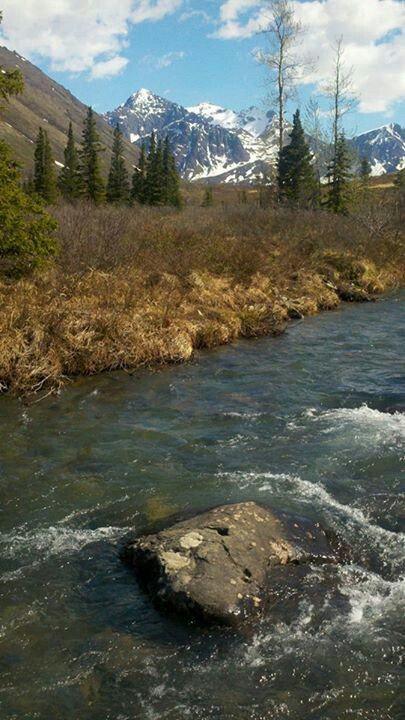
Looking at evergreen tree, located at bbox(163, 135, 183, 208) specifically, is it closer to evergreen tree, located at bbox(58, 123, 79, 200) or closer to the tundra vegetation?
evergreen tree, located at bbox(58, 123, 79, 200)

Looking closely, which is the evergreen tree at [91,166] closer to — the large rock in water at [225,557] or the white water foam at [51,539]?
the white water foam at [51,539]

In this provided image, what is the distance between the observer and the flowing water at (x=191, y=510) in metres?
3.90

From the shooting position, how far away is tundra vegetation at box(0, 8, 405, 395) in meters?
11.5

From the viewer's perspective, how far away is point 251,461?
7.54 m

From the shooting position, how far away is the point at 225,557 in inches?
195

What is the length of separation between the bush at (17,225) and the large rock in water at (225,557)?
28.1ft

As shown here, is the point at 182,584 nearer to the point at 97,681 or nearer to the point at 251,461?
the point at 97,681

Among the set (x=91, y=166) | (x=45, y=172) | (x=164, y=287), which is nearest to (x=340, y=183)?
(x=91, y=166)

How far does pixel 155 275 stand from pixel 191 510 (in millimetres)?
10658

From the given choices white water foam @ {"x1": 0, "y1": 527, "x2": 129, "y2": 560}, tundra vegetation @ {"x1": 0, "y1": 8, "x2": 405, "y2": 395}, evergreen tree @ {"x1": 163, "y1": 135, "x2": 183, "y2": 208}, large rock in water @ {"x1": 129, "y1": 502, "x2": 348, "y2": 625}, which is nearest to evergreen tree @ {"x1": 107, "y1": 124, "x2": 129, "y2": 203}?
evergreen tree @ {"x1": 163, "y1": 135, "x2": 183, "y2": 208}

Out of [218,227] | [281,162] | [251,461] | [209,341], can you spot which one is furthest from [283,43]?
[251,461]

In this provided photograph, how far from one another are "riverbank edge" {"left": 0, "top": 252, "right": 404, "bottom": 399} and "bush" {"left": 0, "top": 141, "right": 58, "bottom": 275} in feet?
3.00

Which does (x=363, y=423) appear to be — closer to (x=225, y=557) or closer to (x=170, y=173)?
(x=225, y=557)

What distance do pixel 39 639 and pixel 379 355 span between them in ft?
33.8
